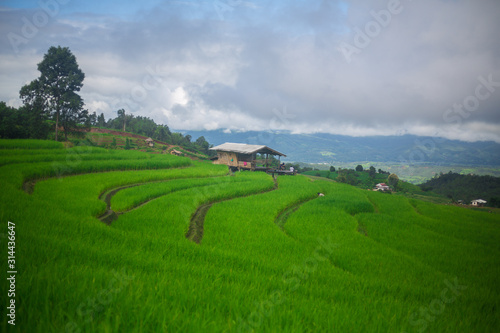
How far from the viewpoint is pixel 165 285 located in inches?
120

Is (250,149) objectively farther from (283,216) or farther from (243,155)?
(283,216)

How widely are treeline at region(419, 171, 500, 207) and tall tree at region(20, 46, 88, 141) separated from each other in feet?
146

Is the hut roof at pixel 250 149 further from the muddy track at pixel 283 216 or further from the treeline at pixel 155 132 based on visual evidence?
the treeline at pixel 155 132

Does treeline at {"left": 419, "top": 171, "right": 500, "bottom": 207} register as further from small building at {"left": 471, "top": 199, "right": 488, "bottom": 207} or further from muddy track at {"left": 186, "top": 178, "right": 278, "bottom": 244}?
muddy track at {"left": 186, "top": 178, "right": 278, "bottom": 244}

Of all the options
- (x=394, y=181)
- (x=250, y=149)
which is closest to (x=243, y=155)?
(x=250, y=149)

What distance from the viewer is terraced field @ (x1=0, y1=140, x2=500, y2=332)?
7.71 feet

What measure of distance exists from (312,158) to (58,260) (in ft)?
624

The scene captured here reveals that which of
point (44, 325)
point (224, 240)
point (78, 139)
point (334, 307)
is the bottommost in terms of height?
point (224, 240)

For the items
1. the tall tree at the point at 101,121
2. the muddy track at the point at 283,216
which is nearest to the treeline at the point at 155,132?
the tall tree at the point at 101,121

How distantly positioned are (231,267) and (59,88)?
104 feet

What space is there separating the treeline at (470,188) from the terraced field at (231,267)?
1641 cm

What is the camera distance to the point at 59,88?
25.5 metres

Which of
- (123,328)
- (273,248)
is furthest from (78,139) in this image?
(123,328)

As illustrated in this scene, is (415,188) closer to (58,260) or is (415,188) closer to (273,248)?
(273,248)
